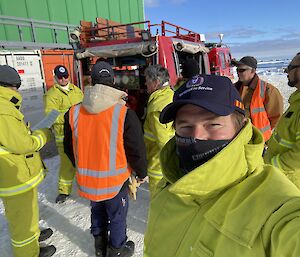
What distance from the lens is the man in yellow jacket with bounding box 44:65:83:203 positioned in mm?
3859

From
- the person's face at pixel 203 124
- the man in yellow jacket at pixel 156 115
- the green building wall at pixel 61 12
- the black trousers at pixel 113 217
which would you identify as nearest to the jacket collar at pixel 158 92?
the man in yellow jacket at pixel 156 115

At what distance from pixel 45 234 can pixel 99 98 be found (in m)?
1.86

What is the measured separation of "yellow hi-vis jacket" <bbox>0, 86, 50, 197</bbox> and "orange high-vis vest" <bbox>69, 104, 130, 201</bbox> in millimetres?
421

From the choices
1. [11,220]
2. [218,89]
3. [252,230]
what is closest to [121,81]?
[11,220]

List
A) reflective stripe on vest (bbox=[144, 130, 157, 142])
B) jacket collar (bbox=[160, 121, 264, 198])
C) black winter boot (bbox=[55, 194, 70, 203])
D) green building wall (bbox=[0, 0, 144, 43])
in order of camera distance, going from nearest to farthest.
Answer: jacket collar (bbox=[160, 121, 264, 198]) < reflective stripe on vest (bbox=[144, 130, 157, 142]) < black winter boot (bbox=[55, 194, 70, 203]) < green building wall (bbox=[0, 0, 144, 43])

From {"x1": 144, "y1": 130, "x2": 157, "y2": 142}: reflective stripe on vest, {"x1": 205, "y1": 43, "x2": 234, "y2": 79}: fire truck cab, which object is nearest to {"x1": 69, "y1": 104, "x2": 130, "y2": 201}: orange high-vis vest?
{"x1": 144, "y1": 130, "x2": 157, "y2": 142}: reflective stripe on vest

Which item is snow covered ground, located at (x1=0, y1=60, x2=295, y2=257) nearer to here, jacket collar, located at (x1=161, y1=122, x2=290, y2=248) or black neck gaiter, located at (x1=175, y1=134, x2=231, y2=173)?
black neck gaiter, located at (x1=175, y1=134, x2=231, y2=173)

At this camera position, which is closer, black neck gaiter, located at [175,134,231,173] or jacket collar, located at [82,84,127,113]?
black neck gaiter, located at [175,134,231,173]

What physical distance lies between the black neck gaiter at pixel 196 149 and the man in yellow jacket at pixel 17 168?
1.64 meters

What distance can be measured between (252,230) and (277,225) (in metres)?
0.07

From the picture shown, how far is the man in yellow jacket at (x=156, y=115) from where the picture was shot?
2918mm

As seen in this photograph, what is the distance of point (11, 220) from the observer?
2443mm

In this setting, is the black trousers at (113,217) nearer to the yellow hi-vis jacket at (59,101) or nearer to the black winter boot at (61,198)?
the black winter boot at (61,198)

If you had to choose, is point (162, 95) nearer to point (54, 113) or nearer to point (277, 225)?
point (54, 113)
